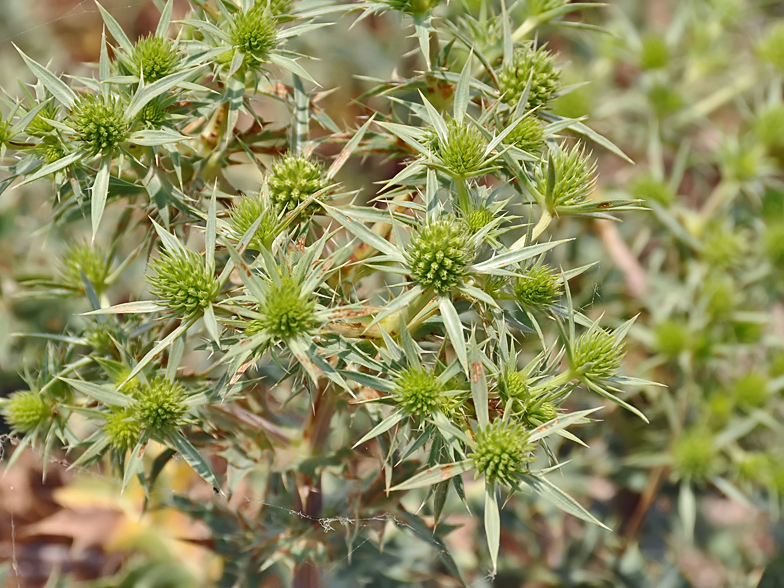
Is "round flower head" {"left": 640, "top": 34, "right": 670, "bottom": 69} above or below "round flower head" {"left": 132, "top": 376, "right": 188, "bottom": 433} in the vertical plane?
above

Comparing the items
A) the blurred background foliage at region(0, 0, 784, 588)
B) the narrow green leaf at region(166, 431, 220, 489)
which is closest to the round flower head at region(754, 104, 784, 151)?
the blurred background foliage at region(0, 0, 784, 588)

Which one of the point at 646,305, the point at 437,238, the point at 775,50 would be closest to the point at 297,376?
the point at 437,238

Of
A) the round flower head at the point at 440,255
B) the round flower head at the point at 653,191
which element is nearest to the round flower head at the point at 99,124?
the round flower head at the point at 440,255

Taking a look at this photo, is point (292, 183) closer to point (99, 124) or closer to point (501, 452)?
point (99, 124)

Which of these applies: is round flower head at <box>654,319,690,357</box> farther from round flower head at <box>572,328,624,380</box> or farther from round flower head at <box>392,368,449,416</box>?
round flower head at <box>392,368,449,416</box>

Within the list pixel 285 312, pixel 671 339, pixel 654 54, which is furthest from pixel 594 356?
pixel 654 54

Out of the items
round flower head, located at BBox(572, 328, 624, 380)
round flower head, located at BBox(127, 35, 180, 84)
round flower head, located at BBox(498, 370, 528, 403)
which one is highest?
round flower head, located at BBox(127, 35, 180, 84)

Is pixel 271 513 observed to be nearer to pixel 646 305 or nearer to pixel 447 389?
pixel 447 389
